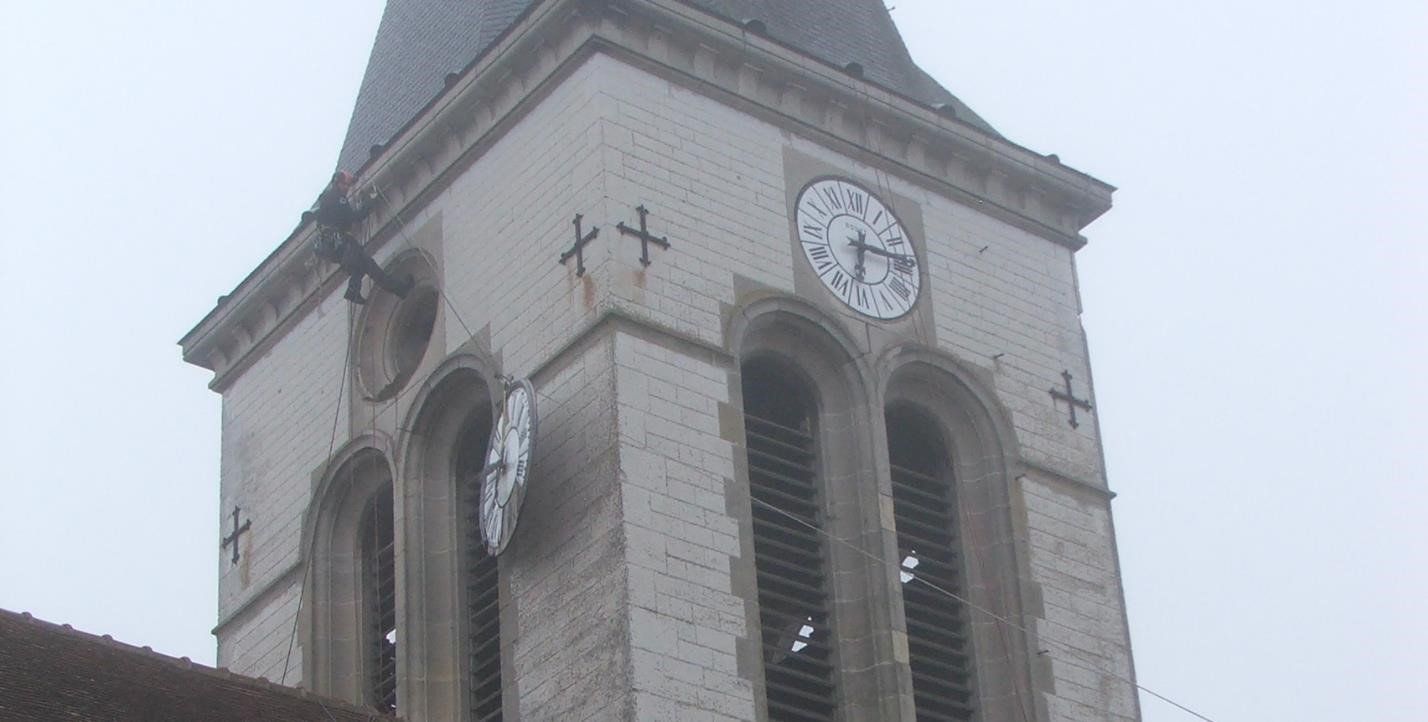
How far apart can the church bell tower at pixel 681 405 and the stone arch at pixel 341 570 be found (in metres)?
0.03

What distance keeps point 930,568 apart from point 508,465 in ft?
12.3

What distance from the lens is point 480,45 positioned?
31984 mm

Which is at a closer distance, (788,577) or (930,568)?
(788,577)

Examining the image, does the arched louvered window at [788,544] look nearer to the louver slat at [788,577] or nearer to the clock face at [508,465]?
the louver slat at [788,577]

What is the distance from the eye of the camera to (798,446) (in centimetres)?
2952

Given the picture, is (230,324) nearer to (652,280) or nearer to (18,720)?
(652,280)

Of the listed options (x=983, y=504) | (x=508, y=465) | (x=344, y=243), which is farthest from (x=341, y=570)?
(x=983, y=504)

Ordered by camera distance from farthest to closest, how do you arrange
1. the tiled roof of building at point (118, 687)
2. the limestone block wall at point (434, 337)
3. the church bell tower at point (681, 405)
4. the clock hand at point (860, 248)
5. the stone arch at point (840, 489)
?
1. the clock hand at point (860, 248)
2. the limestone block wall at point (434, 337)
3. the stone arch at point (840, 489)
4. the church bell tower at point (681, 405)
5. the tiled roof of building at point (118, 687)

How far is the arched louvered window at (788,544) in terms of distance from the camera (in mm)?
28125

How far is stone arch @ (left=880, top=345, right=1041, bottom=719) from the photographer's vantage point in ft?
95.8

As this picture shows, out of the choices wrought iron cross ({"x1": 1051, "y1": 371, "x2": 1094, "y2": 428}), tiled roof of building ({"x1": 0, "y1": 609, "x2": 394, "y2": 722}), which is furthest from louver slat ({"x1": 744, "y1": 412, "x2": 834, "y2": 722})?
tiled roof of building ({"x1": 0, "y1": 609, "x2": 394, "y2": 722})

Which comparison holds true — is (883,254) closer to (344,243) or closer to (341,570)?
(344,243)

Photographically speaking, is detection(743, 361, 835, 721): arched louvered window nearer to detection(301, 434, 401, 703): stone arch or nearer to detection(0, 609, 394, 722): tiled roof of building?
detection(301, 434, 401, 703): stone arch

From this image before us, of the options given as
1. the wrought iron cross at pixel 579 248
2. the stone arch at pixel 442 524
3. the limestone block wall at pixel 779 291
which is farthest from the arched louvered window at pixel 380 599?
the limestone block wall at pixel 779 291
